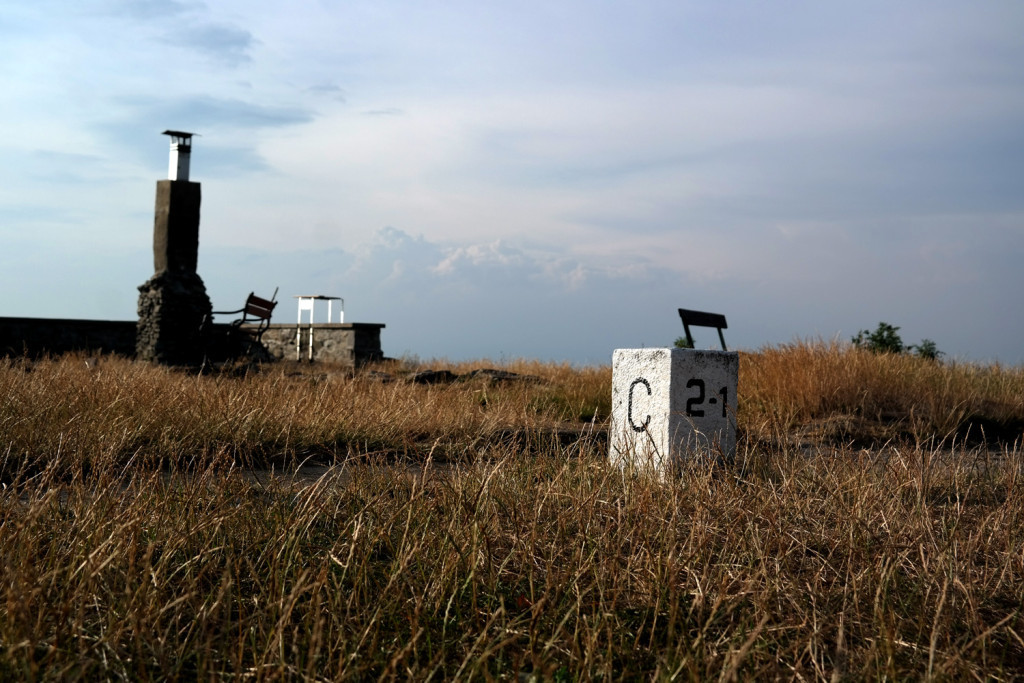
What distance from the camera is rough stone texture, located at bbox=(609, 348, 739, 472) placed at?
15.4 feet

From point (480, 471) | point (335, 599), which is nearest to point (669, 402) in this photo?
point (480, 471)

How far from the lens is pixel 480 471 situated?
391cm

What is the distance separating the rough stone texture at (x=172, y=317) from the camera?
1355 centimetres

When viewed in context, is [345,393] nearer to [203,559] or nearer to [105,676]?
[203,559]

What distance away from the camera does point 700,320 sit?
9695mm

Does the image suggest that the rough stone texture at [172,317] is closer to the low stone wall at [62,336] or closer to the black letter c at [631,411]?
the low stone wall at [62,336]

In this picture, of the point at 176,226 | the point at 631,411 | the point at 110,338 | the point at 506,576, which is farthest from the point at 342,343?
the point at 506,576

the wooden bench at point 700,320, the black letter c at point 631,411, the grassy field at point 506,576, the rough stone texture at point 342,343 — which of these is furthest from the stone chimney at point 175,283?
the black letter c at point 631,411

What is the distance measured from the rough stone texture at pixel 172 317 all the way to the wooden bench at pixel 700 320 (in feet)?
26.4

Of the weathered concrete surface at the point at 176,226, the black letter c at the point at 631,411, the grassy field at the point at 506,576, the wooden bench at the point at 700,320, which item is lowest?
the grassy field at the point at 506,576

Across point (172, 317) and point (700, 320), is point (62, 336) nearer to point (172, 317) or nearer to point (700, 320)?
point (172, 317)

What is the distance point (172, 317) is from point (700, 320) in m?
8.32

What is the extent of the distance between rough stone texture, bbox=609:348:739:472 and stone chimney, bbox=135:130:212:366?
10.2 m

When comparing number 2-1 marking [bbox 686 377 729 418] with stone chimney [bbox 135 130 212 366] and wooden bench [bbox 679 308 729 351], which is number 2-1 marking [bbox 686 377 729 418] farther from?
stone chimney [bbox 135 130 212 366]
